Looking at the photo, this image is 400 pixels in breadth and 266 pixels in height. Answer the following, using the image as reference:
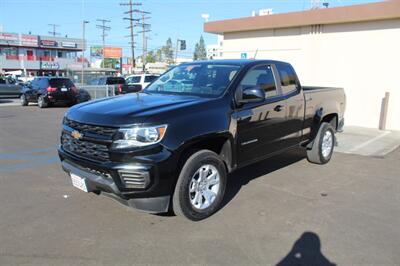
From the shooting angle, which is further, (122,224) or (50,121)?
(50,121)

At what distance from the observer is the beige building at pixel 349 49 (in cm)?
1160

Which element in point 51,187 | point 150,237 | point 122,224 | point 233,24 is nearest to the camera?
point 150,237

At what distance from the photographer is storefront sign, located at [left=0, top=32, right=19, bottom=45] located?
2623 inches

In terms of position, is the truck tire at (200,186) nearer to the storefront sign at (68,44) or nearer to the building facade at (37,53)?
the building facade at (37,53)

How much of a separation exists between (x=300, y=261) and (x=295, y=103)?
10.0 ft

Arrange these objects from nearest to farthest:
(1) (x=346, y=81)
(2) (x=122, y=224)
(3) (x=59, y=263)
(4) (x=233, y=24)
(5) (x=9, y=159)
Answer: (3) (x=59, y=263) → (2) (x=122, y=224) → (5) (x=9, y=159) → (1) (x=346, y=81) → (4) (x=233, y=24)

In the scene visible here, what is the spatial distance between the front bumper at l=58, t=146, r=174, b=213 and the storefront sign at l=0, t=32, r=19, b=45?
73.0 metres

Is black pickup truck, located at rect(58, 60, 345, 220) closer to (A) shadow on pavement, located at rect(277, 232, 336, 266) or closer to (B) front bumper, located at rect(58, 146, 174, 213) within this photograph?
(B) front bumper, located at rect(58, 146, 174, 213)

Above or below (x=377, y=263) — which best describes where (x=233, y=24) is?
above

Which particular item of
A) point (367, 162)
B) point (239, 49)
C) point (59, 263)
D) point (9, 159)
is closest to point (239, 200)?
point (59, 263)

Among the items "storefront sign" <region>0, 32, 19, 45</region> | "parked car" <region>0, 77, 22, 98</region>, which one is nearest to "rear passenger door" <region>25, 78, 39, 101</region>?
"parked car" <region>0, 77, 22, 98</region>

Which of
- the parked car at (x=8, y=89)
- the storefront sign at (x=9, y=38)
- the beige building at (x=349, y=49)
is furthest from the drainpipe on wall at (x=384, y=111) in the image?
the storefront sign at (x=9, y=38)

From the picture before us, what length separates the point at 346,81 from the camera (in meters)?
12.6

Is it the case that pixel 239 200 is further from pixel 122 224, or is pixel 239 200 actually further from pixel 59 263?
pixel 59 263
